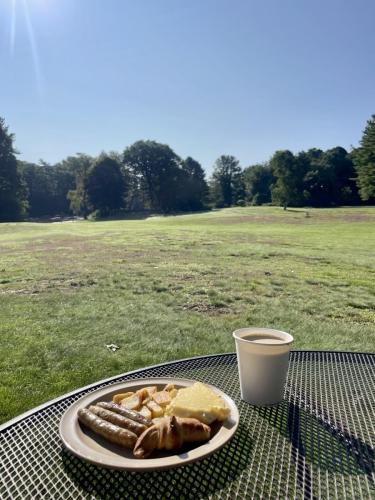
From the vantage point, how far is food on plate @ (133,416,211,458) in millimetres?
933

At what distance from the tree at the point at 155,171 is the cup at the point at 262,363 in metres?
53.4

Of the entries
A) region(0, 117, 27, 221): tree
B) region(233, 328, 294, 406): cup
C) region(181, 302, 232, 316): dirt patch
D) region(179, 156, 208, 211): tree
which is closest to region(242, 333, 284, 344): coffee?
region(233, 328, 294, 406): cup

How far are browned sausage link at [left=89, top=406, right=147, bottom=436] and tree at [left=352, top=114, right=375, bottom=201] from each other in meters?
44.9

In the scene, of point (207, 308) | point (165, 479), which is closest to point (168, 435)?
point (165, 479)

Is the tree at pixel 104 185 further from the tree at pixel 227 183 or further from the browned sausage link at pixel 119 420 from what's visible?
the browned sausage link at pixel 119 420

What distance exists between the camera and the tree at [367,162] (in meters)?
41.3

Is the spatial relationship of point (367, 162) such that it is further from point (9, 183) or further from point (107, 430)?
point (107, 430)

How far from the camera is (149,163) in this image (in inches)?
2229

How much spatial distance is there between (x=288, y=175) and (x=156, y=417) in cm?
4277

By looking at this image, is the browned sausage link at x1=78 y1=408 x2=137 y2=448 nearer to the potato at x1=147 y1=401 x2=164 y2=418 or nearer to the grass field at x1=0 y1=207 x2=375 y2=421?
the potato at x1=147 y1=401 x2=164 y2=418

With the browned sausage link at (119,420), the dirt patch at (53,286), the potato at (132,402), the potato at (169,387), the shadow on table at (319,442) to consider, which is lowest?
the dirt patch at (53,286)

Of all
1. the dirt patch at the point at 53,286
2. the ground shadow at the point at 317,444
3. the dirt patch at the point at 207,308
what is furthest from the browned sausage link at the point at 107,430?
the dirt patch at the point at 53,286

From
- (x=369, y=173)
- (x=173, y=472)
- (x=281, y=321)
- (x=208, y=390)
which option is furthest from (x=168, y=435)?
(x=369, y=173)

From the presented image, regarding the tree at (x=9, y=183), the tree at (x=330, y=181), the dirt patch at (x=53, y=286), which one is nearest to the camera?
the dirt patch at (x=53, y=286)
